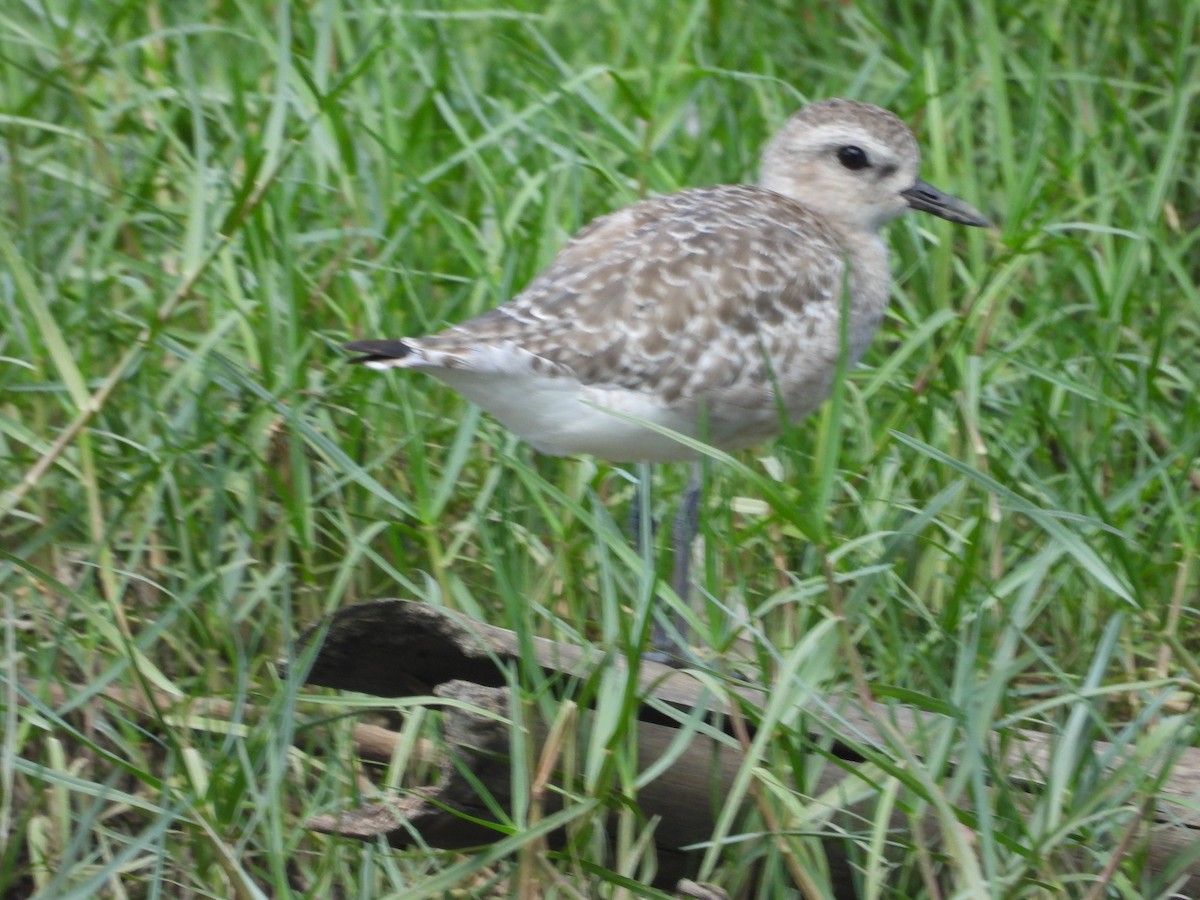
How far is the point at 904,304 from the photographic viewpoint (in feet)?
14.0

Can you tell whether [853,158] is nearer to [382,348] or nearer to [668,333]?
[668,333]

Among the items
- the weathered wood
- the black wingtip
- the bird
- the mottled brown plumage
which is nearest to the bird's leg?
the bird

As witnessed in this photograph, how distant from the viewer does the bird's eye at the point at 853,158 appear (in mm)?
4066

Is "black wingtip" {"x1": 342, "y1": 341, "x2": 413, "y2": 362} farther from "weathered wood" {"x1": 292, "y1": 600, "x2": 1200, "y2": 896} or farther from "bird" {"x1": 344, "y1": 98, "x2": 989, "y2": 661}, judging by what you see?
"weathered wood" {"x1": 292, "y1": 600, "x2": 1200, "y2": 896}

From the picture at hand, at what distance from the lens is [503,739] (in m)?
2.91

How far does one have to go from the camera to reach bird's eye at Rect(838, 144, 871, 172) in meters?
4.07

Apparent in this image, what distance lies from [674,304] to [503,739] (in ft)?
3.38

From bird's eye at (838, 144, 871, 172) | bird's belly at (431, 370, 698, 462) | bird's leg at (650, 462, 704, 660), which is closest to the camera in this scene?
bird's belly at (431, 370, 698, 462)

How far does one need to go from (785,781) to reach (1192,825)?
666mm

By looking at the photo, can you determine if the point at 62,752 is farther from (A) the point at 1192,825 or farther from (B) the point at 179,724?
(A) the point at 1192,825

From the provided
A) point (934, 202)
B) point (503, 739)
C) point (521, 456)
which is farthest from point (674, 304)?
point (503, 739)

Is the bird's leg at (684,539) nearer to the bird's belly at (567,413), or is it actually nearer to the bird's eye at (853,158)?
the bird's belly at (567,413)

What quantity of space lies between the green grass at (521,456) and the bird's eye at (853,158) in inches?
14.4

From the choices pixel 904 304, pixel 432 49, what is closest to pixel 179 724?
pixel 904 304
